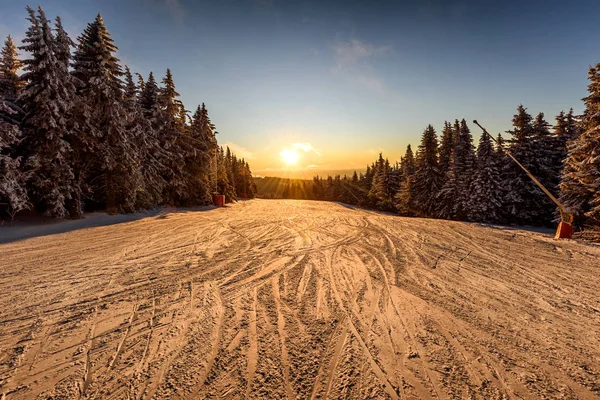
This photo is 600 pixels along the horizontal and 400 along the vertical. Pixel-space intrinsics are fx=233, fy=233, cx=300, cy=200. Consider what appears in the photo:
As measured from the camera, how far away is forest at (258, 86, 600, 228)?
41.0 feet

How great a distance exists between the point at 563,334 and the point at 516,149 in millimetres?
24294

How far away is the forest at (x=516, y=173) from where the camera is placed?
1249 centimetres

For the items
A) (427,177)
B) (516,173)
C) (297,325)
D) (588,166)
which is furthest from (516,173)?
(297,325)

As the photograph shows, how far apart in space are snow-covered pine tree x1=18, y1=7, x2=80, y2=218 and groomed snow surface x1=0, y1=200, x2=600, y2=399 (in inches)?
221

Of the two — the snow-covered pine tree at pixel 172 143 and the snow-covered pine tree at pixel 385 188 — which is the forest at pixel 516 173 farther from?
the snow-covered pine tree at pixel 172 143

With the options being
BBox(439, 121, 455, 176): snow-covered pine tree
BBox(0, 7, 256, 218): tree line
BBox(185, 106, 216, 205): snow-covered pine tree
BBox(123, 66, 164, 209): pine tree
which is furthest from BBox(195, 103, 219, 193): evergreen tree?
BBox(439, 121, 455, 176): snow-covered pine tree

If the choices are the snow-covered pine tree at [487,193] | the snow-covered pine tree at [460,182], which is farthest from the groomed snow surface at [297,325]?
the snow-covered pine tree at [460,182]

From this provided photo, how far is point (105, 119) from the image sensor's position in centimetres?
1352

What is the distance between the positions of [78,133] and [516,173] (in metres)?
32.0

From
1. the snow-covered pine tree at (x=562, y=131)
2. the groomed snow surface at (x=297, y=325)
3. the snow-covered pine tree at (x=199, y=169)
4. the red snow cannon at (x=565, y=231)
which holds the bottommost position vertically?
the groomed snow surface at (x=297, y=325)

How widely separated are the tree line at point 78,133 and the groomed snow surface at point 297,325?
18.9 feet

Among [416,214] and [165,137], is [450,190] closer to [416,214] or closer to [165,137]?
[416,214]

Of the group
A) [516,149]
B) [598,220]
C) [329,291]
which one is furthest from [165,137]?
[516,149]

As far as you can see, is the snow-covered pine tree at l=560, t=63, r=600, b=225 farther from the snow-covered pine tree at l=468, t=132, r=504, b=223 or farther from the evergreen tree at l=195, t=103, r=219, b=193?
the evergreen tree at l=195, t=103, r=219, b=193
